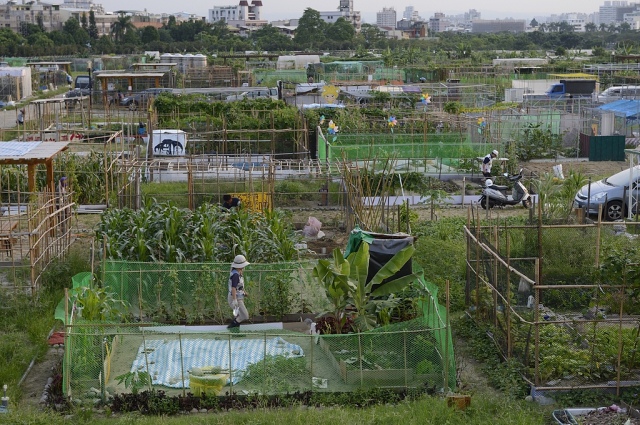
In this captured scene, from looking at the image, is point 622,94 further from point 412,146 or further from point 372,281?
point 372,281

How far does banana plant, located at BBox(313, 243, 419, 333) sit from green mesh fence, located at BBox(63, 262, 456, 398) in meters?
0.66

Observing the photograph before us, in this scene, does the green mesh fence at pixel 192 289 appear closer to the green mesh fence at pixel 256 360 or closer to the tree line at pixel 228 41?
the green mesh fence at pixel 256 360

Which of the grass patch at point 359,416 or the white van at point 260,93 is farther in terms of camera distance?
the white van at point 260,93

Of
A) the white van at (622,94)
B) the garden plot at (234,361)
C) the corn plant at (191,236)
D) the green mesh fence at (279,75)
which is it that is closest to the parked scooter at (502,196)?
the corn plant at (191,236)

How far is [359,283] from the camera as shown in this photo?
46.5 feet

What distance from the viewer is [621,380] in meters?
12.4

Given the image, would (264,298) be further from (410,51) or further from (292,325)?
(410,51)

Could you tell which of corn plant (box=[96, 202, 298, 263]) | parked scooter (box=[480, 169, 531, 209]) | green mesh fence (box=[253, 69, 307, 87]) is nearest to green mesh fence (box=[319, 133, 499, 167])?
parked scooter (box=[480, 169, 531, 209])

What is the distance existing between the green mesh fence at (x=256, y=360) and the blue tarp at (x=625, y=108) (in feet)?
67.7

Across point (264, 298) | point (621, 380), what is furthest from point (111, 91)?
point (621, 380)

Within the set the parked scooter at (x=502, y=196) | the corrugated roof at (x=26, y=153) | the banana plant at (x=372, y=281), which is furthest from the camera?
the parked scooter at (x=502, y=196)

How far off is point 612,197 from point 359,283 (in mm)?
9749

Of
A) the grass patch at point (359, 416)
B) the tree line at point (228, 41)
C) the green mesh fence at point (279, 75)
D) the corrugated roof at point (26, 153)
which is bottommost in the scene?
the grass patch at point (359, 416)

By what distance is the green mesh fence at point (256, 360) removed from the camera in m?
12.2
